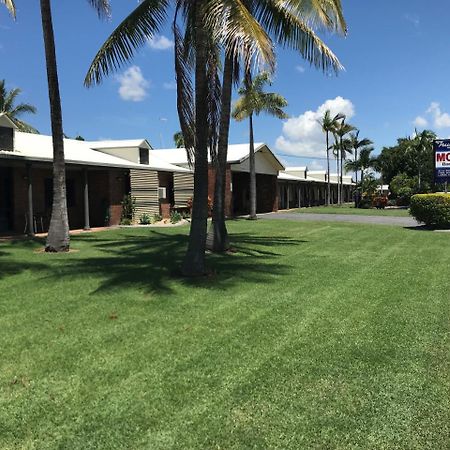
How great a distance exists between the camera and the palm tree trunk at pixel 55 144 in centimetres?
1353

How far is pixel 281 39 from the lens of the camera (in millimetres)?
12117

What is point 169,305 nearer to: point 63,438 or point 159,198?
point 63,438

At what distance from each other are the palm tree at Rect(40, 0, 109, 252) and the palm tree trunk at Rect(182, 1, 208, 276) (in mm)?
5414

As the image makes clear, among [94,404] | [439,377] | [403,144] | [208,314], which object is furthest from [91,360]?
[403,144]

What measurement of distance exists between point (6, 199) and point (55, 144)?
19.4ft

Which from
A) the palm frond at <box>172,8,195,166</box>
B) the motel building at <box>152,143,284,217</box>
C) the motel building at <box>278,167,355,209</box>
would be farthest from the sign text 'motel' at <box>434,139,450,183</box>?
the motel building at <box>278,167,355,209</box>

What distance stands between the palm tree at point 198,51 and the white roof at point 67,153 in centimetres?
565

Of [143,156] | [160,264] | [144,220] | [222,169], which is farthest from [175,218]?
[160,264]

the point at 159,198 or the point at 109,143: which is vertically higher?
the point at 109,143

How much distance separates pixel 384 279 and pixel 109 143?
772 inches

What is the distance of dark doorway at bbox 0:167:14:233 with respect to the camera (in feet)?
59.9

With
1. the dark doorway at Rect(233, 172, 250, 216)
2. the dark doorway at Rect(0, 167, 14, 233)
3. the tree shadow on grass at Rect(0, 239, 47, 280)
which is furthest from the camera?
the dark doorway at Rect(233, 172, 250, 216)

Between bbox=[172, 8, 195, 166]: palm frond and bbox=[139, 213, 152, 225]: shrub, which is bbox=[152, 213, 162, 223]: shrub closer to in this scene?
bbox=[139, 213, 152, 225]: shrub

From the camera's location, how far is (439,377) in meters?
4.58
